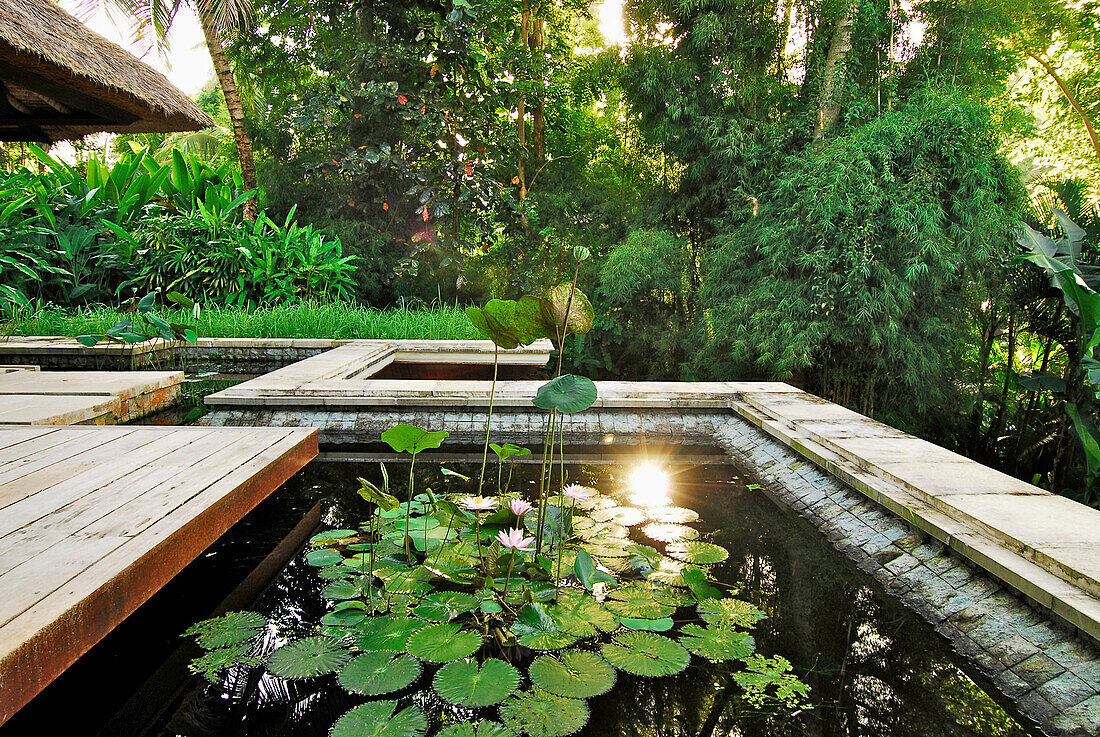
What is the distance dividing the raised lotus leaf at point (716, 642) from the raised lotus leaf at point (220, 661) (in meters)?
0.99

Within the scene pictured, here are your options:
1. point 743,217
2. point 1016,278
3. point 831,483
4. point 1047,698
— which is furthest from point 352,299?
point 1047,698

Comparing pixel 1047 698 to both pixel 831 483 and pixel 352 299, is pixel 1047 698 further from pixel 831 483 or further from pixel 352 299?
pixel 352 299

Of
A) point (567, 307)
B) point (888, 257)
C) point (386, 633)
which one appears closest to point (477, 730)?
point (386, 633)

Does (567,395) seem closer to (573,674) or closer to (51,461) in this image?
(573,674)

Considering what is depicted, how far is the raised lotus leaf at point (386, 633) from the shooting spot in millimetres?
1354

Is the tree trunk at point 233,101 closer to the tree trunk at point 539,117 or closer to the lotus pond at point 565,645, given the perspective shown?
the tree trunk at point 539,117

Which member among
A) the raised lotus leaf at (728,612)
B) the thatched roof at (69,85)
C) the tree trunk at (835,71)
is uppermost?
the tree trunk at (835,71)

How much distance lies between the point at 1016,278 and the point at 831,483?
286 centimetres

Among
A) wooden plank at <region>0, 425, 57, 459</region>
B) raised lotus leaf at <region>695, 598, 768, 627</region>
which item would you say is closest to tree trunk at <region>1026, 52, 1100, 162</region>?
raised lotus leaf at <region>695, 598, 768, 627</region>

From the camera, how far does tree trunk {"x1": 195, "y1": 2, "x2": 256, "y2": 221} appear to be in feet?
21.8

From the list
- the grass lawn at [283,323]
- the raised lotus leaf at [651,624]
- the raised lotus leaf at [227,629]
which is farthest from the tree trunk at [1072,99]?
the raised lotus leaf at [227,629]

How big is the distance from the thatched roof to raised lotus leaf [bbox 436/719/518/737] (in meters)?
2.85

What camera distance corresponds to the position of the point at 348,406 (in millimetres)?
3209

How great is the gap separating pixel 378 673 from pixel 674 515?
4.22ft
